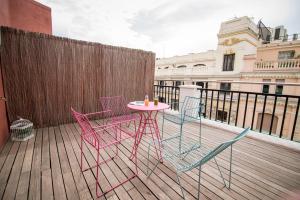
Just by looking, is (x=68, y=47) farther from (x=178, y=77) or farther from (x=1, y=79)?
(x=178, y=77)

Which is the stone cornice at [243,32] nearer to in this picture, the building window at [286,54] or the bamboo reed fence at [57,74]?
the building window at [286,54]

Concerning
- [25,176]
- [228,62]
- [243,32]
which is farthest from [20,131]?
[243,32]

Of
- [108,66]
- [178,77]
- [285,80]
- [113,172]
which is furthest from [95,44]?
[285,80]

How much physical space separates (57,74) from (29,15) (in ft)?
11.5

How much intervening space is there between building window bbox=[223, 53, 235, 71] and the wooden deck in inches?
450

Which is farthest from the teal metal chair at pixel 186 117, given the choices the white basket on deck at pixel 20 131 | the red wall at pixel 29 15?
the red wall at pixel 29 15

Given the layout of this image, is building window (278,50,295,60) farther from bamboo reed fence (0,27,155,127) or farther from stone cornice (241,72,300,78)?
bamboo reed fence (0,27,155,127)

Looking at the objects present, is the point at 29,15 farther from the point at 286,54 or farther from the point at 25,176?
the point at 286,54

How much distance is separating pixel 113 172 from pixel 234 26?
Result: 14.3 m

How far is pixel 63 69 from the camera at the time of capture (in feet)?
11.7

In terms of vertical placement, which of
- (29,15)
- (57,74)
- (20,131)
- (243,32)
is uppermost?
(243,32)

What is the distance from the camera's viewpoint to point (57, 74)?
350cm

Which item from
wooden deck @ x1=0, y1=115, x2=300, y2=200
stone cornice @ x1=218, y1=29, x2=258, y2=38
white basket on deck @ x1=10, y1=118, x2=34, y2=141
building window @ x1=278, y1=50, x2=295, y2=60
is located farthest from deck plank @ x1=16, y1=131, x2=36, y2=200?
building window @ x1=278, y1=50, x2=295, y2=60

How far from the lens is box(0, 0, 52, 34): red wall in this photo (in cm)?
431
